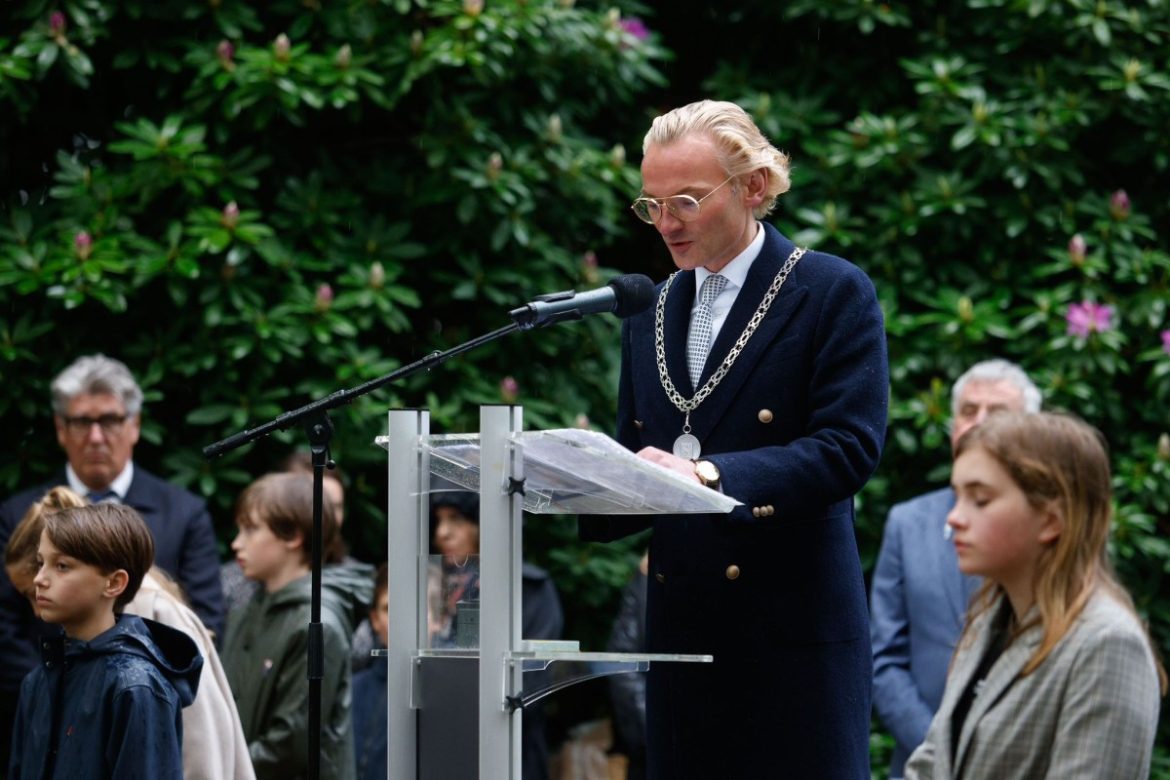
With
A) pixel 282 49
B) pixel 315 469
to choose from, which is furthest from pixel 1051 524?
pixel 282 49

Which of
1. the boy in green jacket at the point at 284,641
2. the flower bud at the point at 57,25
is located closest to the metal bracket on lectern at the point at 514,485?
the boy in green jacket at the point at 284,641

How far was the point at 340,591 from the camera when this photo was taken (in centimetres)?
603

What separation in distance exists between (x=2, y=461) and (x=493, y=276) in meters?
2.18

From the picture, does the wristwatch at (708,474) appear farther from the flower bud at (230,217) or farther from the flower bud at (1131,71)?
the flower bud at (1131,71)

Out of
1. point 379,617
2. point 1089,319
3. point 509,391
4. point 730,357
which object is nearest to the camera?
point 730,357

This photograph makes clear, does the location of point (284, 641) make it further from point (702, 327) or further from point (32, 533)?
point (702, 327)

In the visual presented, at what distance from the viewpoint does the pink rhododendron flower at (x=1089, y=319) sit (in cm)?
750

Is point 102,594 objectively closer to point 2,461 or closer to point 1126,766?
point 1126,766

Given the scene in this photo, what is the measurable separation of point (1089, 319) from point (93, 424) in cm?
414

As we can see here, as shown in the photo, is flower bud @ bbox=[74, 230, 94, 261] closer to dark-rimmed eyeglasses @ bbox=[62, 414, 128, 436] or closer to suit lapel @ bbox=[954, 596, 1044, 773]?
dark-rimmed eyeglasses @ bbox=[62, 414, 128, 436]

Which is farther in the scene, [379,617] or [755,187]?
[379,617]

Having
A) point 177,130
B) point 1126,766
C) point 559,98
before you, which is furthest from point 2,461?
point 1126,766

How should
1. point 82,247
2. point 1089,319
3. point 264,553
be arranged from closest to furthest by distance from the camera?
point 264,553 < point 82,247 < point 1089,319

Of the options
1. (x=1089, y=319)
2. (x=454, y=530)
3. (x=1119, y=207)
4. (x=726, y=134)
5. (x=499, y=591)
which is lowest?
(x=499, y=591)
